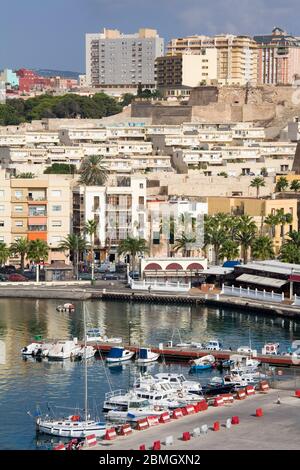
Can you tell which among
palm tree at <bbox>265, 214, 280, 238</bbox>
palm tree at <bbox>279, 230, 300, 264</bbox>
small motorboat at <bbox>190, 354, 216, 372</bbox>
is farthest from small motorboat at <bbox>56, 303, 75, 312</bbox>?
palm tree at <bbox>265, 214, 280, 238</bbox>

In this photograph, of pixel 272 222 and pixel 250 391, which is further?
pixel 272 222

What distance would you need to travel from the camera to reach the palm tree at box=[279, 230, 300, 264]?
5559cm

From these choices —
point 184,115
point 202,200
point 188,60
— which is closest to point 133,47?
point 188,60

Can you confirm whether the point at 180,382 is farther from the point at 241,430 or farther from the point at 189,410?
the point at 241,430

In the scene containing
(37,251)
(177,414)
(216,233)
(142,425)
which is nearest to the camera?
(142,425)

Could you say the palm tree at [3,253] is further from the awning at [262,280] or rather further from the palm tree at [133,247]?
the awning at [262,280]

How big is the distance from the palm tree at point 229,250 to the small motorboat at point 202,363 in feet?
56.0

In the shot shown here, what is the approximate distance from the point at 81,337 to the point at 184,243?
1416 cm

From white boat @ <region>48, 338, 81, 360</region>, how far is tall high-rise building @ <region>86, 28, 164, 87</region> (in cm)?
10853

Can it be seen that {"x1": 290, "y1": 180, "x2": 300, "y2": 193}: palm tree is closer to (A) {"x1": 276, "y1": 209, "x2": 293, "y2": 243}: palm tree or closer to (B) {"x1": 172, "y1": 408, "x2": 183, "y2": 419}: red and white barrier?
(A) {"x1": 276, "y1": 209, "x2": 293, "y2": 243}: palm tree

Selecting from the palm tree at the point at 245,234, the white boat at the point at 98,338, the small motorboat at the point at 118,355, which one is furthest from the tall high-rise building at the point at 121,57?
the small motorboat at the point at 118,355

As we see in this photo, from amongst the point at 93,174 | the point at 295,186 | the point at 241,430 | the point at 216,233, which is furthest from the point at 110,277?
the point at 241,430

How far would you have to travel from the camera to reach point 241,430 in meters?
30.6
